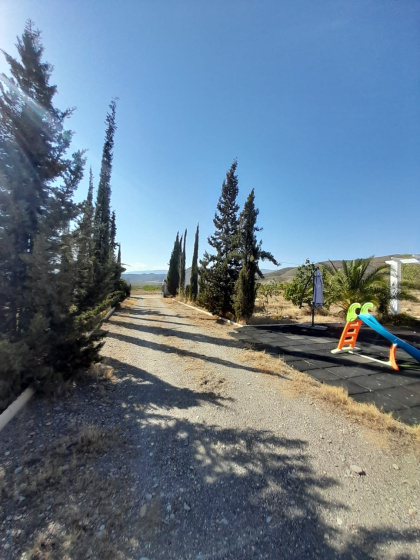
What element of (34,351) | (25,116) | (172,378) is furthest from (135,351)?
(25,116)

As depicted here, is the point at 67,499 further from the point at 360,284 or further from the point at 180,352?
the point at 360,284

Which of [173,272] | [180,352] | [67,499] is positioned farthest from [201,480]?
[173,272]

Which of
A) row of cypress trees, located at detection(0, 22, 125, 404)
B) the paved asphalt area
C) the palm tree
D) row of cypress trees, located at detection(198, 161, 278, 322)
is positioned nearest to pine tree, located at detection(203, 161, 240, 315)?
row of cypress trees, located at detection(198, 161, 278, 322)

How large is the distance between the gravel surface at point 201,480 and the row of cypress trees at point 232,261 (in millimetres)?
5982

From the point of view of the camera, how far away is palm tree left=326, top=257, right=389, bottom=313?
416 inches

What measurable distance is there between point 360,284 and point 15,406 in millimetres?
12494

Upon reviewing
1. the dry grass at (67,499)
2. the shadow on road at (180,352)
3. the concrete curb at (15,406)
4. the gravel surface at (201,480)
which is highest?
the concrete curb at (15,406)

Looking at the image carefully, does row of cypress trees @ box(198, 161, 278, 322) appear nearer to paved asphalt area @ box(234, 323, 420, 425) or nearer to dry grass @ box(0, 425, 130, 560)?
paved asphalt area @ box(234, 323, 420, 425)

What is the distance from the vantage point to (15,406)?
295 centimetres

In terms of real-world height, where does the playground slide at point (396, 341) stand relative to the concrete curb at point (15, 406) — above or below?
above

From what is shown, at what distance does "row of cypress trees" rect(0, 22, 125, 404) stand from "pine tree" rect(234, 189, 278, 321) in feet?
20.7

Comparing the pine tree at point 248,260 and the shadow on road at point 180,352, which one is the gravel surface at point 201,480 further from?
the pine tree at point 248,260

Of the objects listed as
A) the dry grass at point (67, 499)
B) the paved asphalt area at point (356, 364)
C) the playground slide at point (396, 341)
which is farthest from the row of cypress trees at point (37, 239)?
the playground slide at point (396, 341)

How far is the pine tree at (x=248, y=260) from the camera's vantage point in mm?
9445
